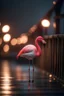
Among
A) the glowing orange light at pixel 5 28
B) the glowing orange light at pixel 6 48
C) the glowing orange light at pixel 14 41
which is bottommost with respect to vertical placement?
the glowing orange light at pixel 6 48

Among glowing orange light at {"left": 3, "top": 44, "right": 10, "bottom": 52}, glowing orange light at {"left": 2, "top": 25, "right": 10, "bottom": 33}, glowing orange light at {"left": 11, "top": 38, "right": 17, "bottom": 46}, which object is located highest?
glowing orange light at {"left": 2, "top": 25, "right": 10, "bottom": 33}

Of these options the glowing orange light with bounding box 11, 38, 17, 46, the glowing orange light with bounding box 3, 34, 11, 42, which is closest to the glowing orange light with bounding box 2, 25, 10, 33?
the glowing orange light with bounding box 3, 34, 11, 42

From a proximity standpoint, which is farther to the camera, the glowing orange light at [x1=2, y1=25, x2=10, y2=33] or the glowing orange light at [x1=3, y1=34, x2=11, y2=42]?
the glowing orange light at [x1=3, y1=34, x2=11, y2=42]

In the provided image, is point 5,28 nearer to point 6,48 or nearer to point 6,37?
point 6,37

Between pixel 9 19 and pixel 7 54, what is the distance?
1.84m

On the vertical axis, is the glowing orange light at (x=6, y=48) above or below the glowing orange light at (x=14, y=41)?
below

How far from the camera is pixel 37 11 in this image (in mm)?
19266

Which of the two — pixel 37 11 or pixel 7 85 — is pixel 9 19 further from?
pixel 7 85

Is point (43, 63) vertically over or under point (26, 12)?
under

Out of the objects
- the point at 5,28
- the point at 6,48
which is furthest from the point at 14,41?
the point at 5,28

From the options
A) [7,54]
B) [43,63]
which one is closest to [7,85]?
[43,63]

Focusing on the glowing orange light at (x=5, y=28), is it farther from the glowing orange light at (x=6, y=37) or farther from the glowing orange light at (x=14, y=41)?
the glowing orange light at (x=14, y=41)

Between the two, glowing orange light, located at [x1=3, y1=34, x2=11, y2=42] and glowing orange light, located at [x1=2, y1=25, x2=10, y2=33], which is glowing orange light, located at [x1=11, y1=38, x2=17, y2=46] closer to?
glowing orange light, located at [x1=3, y1=34, x2=11, y2=42]

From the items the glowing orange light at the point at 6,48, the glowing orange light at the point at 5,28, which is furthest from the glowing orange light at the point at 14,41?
the glowing orange light at the point at 5,28
